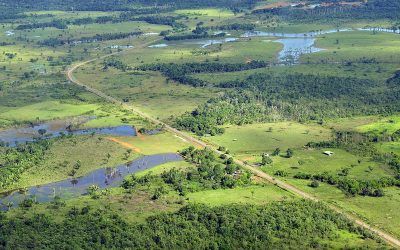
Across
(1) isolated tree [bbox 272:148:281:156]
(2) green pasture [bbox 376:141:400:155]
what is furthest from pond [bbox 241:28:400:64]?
(1) isolated tree [bbox 272:148:281:156]

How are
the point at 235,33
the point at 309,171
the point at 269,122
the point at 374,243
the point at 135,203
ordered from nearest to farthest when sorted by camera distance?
the point at 374,243 < the point at 135,203 < the point at 309,171 < the point at 269,122 < the point at 235,33

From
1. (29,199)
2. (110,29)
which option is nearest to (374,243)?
(29,199)

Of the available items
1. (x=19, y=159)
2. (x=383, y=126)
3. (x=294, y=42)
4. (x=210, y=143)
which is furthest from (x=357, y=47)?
(x=19, y=159)

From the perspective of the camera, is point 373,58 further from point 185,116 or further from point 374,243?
point 374,243

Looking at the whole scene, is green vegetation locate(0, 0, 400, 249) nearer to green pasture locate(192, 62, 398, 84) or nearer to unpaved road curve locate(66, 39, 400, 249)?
green pasture locate(192, 62, 398, 84)

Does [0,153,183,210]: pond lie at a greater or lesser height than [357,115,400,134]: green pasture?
lesser

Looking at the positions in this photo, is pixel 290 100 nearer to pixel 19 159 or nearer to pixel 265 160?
pixel 265 160
